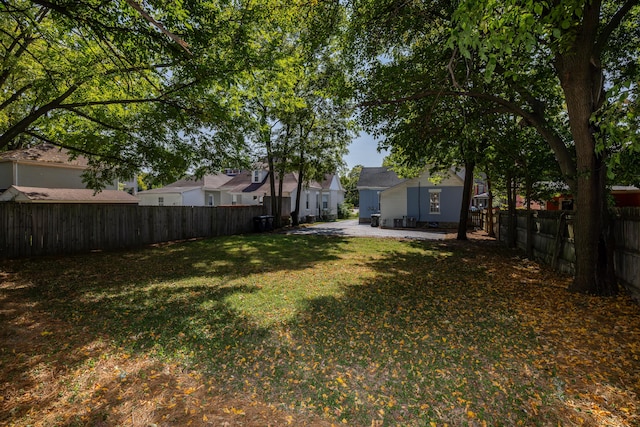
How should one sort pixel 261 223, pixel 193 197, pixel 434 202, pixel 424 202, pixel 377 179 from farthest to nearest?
1. pixel 377 179
2. pixel 193 197
3. pixel 424 202
4. pixel 434 202
5. pixel 261 223

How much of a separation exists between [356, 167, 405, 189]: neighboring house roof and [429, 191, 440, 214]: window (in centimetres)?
691

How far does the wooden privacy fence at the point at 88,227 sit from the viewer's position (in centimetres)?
935

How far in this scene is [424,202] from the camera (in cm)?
2375

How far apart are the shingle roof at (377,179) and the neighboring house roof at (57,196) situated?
20486 millimetres

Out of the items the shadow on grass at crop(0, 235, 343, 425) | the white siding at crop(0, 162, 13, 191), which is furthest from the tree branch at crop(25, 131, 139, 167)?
the white siding at crop(0, 162, 13, 191)

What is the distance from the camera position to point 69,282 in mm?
6895

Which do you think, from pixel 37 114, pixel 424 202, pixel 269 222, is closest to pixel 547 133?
pixel 37 114

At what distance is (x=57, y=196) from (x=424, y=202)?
24.1 metres

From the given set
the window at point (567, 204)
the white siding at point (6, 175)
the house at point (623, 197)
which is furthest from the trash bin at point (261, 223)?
the window at point (567, 204)

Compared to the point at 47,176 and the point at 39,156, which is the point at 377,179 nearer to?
the point at 47,176

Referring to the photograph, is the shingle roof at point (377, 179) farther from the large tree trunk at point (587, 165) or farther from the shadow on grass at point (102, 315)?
the large tree trunk at point (587, 165)

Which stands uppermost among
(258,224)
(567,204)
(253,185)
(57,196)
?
(253,185)

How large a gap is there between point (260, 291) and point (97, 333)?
108 inches

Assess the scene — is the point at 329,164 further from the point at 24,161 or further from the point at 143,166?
the point at 24,161
